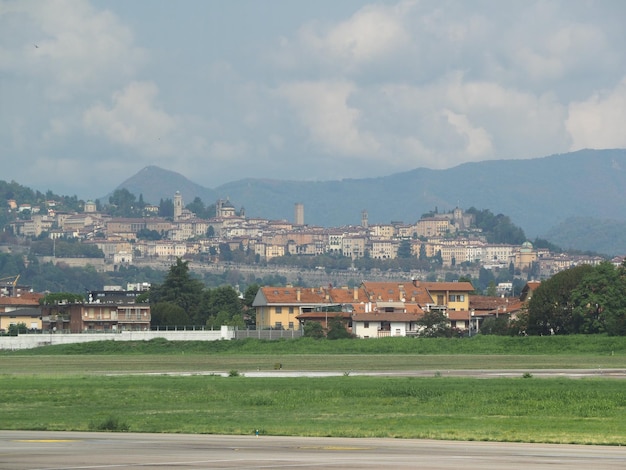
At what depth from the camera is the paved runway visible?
30.1 m

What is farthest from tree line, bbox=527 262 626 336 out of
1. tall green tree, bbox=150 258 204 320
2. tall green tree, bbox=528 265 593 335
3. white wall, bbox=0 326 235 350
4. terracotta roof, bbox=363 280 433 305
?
tall green tree, bbox=150 258 204 320

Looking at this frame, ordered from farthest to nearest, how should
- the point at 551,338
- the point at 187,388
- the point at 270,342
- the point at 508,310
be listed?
1. the point at 508,310
2. the point at 270,342
3. the point at 551,338
4. the point at 187,388

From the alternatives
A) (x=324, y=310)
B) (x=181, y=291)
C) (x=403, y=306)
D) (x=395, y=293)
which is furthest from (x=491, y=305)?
(x=181, y=291)

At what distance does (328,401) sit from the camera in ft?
167

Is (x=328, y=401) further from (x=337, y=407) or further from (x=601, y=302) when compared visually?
(x=601, y=302)

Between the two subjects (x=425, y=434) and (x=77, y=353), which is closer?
(x=425, y=434)

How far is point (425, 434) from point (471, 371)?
33.5 metres

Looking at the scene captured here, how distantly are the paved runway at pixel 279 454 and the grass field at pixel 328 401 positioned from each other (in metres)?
2.36

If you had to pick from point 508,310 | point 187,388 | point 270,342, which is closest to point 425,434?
point 187,388

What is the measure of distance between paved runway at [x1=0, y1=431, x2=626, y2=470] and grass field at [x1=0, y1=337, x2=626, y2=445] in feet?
7.74

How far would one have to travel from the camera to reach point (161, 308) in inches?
6462

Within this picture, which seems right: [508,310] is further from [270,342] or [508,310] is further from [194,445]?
[194,445]

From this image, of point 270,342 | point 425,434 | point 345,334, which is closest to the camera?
point 425,434

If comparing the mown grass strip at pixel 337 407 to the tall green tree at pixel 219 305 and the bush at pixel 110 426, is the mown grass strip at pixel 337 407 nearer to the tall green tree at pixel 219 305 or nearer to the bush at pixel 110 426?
the bush at pixel 110 426
